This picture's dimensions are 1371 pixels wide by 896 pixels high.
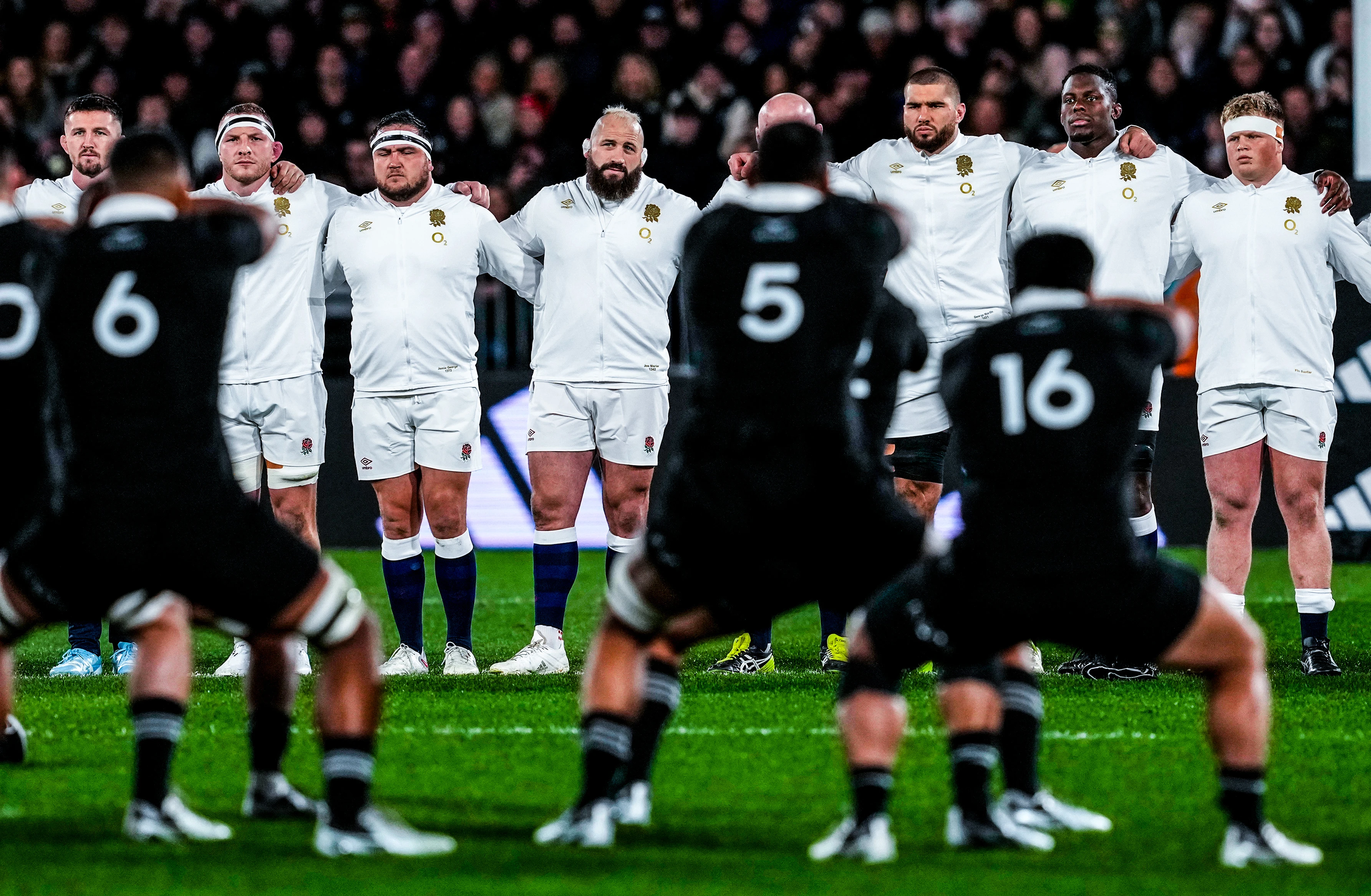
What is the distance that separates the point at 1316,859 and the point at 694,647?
5234 mm

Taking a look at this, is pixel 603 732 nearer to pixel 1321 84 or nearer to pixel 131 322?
pixel 131 322

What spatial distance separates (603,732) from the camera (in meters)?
4.84

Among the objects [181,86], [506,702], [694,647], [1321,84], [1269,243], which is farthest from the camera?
[181,86]

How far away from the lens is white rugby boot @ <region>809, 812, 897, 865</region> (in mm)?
4645

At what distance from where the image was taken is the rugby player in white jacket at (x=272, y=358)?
335 inches

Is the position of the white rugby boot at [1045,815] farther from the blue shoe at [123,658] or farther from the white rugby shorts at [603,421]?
the blue shoe at [123,658]

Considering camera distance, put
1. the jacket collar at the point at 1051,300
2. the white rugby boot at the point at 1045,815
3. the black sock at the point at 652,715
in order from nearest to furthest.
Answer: the jacket collar at the point at 1051,300 → the white rugby boot at the point at 1045,815 → the black sock at the point at 652,715

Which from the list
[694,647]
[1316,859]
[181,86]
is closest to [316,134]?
[181,86]

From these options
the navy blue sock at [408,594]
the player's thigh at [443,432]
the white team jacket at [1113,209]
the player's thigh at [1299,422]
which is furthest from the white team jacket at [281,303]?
the player's thigh at [1299,422]

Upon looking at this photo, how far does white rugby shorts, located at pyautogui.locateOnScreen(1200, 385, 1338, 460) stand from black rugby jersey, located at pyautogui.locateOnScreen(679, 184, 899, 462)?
3825 mm

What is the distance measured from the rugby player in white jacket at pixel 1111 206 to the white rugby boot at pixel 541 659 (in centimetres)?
228

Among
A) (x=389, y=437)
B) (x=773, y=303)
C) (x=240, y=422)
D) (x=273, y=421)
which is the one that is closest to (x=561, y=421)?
(x=389, y=437)

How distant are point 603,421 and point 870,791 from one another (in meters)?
4.13

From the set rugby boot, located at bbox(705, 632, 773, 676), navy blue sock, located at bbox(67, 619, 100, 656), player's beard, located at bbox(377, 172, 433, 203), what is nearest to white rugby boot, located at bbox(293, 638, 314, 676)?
navy blue sock, located at bbox(67, 619, 100, 656)
